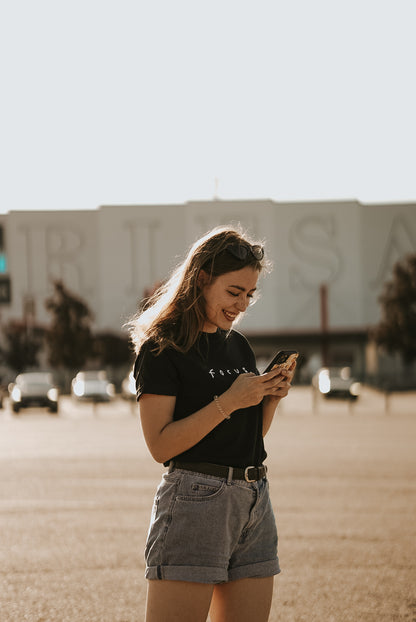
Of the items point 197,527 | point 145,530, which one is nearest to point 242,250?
point 197,527

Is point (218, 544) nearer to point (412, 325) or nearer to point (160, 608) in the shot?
point (160, 608)

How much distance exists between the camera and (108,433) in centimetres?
2569

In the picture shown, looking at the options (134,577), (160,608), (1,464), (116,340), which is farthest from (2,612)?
(116,340)

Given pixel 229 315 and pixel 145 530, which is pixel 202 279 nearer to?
pixel 229 315

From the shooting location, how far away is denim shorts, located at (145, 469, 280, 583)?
3.53 meters

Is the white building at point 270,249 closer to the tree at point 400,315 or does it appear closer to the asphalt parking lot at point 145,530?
the tree at point 400,315

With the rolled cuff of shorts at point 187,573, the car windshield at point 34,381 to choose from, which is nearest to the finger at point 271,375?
the rolled cuff of shorts at point 187,573

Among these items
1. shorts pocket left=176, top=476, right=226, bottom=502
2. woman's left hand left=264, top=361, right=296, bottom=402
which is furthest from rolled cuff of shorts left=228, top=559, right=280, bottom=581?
woman's left hand left=264, top=361, right=296, bottom=402

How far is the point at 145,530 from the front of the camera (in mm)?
9875

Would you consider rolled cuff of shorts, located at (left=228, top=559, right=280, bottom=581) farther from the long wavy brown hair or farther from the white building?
the white building

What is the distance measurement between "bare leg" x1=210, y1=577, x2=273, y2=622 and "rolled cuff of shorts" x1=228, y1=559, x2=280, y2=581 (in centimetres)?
1

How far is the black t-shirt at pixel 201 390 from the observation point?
3566 millimetres

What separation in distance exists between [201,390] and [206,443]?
17cm

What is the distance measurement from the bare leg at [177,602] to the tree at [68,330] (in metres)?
77.9
